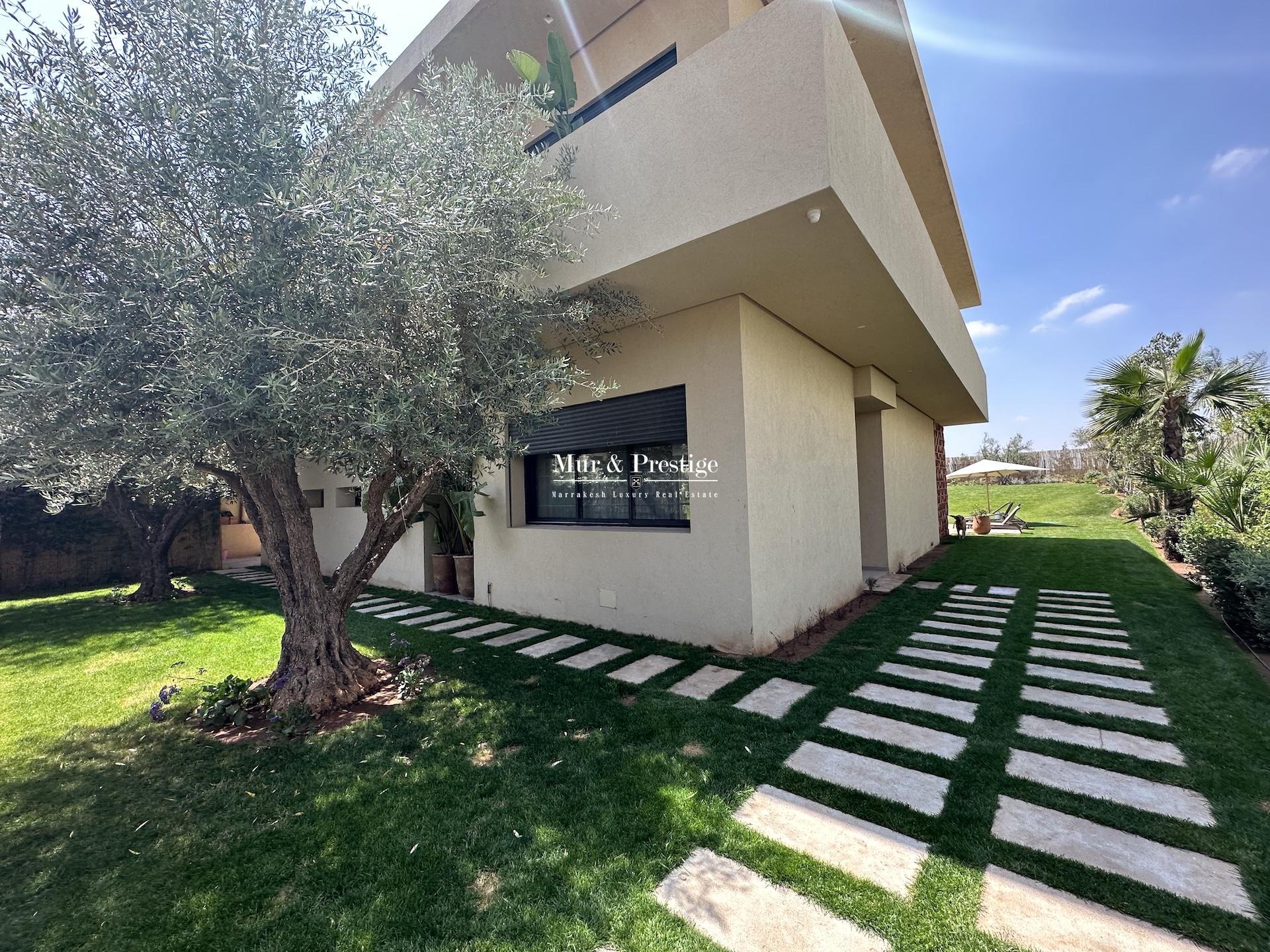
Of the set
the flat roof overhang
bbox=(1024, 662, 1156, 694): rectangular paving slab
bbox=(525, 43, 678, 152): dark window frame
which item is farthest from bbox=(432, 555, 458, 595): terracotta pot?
bbox=(1024, 662, 1156, 694): rectangular paving slab

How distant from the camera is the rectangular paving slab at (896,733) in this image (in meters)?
3.12

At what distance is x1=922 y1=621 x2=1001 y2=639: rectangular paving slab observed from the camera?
5.55 metres

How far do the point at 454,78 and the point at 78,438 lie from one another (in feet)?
12.5

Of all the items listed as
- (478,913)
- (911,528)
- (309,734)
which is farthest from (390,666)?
(911,528)

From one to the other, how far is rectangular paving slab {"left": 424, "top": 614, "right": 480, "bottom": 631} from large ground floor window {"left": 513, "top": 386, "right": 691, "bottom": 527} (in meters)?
1.67

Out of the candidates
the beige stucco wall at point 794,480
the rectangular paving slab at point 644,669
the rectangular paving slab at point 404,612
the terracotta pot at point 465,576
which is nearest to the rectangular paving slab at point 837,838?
the rectangular paving slab at point 644,669

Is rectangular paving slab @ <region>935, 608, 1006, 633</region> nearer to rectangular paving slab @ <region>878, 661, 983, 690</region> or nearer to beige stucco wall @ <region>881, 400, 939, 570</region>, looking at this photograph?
rectangular paving slab @ <region>878, 661, 983, 690</region>

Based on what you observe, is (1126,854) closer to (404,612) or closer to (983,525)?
(404,612)

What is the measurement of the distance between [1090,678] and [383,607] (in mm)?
8775

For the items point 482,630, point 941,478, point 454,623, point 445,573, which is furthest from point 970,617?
point 941,478

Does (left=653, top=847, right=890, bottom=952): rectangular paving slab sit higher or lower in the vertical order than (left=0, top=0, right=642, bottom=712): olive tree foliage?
lower

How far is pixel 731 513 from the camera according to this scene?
193 inches

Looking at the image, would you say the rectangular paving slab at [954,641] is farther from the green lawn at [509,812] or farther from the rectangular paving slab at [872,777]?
the rectangular paving slab at [872,777]

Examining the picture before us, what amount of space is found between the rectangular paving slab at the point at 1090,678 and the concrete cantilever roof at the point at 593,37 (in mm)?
7298
